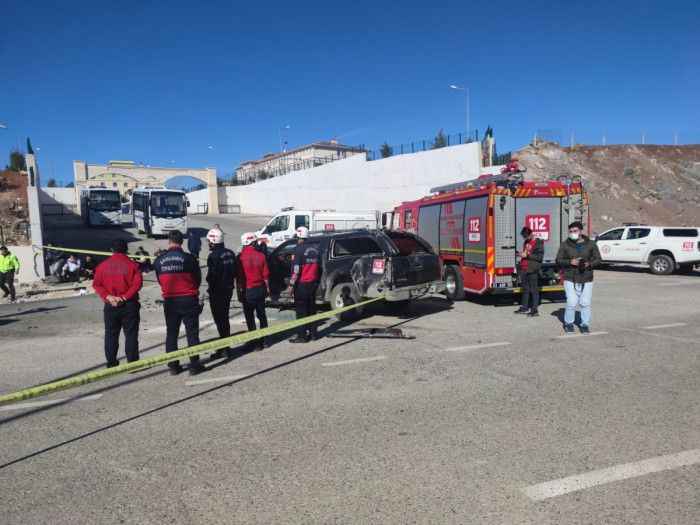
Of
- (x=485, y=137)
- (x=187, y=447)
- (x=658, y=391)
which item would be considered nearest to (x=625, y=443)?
(x=658, y=391)

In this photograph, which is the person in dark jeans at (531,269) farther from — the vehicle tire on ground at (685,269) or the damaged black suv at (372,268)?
the vehicle tire on ground at (685,269)

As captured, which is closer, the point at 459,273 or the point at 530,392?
the point at 530,392

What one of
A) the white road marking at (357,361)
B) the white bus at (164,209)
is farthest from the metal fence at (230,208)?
the white road marking at (357,361)

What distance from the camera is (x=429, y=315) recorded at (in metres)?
9.61

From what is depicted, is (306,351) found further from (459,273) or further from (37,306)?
(37,306)

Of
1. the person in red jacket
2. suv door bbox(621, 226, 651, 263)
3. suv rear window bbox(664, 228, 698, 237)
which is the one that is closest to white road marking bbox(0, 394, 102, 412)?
the person in red jacket

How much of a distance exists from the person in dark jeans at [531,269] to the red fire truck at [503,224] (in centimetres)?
73

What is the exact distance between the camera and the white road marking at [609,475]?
3.15m

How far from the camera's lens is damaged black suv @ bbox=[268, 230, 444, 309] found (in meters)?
8.78

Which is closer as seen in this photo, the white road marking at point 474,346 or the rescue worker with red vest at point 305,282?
the white road marking at point 474,346

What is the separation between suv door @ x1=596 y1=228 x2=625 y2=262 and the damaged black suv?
11437mm

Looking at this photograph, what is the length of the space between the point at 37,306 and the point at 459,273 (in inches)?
412

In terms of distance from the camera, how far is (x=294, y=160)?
6138 centimetres

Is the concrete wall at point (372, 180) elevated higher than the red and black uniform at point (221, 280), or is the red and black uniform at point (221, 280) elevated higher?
the concrete wall at point (372, 180)
